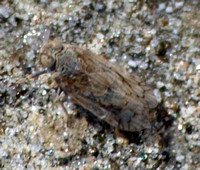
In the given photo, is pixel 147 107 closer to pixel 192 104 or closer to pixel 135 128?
pixel 135 128

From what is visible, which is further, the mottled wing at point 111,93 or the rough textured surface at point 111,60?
the rough textured surface at point 111,60

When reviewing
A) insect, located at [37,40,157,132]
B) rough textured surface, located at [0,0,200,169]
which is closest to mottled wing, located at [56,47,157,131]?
insect, located at [37,40,157,132]

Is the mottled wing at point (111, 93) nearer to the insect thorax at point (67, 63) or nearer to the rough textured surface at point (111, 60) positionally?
the insect thorax at point (67, 63)

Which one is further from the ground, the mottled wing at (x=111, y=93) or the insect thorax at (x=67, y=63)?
the insect thorax at (x=67, y=63)

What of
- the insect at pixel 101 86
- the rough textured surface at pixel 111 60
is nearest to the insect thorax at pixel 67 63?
the insect at pixel 101 86

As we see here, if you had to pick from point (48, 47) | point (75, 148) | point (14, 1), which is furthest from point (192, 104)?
point (14, 1)

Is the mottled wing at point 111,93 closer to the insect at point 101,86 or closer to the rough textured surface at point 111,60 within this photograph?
the insect at point 101,86
